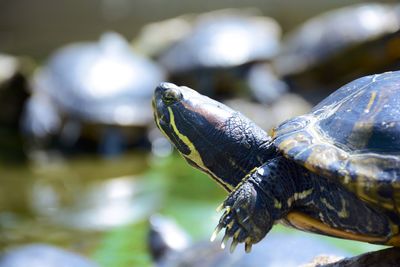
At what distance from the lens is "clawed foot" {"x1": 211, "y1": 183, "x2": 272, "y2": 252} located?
200cm

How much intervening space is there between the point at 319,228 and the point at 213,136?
1.53 ft

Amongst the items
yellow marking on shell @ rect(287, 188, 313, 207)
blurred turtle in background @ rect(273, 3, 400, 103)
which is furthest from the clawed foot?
blurred turtle in background @ rect(273, 3, 400, 103)

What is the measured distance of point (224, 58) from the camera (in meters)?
8.92

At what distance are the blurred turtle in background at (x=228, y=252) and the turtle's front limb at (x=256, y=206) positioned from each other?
463 millimetres

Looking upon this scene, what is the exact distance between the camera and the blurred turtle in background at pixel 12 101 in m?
7.72

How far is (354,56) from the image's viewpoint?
25.4 ft

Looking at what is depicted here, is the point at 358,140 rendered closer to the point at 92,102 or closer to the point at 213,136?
the point at 213,136

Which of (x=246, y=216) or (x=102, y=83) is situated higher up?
(x=246, y=216)

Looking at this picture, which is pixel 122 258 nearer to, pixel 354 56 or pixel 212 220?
pixel 212 220

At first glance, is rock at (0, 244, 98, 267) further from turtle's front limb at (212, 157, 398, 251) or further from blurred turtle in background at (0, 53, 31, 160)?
blurred turtle in background at (0, 53, 31, 160)

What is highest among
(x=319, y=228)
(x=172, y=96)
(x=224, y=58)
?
(x=172, y=96)

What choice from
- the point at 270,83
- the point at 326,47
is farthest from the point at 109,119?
the point at 326,47

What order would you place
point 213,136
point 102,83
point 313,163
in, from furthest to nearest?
point 102,83 → point 213,136 → point 313,163

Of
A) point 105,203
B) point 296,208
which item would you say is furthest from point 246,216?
point 105,203
